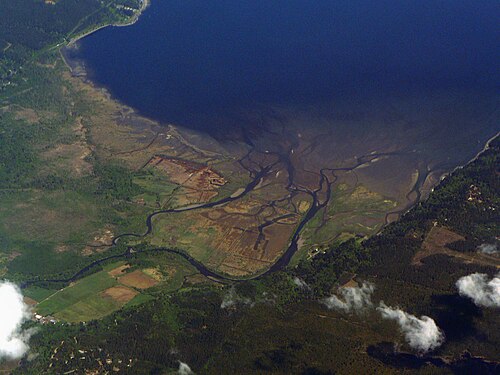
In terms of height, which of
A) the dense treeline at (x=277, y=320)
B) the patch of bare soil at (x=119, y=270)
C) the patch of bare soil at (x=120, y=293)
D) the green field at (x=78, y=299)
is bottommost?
the green field at (x=78, y=299)

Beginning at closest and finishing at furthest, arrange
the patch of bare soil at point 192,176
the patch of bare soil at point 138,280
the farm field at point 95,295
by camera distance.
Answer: the farm field at point 95,295, the patch of bare soil at point 138,280, the patch of bare soil at point 192,176

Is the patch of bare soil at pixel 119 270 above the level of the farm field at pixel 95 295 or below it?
above

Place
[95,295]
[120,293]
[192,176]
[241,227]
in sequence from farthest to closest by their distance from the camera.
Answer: [192,176], [241,227], [120,293], [95,295]

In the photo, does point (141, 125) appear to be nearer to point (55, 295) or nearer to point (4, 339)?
point (55, 295)

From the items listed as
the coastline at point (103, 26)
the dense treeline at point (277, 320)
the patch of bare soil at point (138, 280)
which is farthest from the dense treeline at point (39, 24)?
the dense treeline at point (277, 320)

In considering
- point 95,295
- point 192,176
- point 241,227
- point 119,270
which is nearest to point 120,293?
point 95,295

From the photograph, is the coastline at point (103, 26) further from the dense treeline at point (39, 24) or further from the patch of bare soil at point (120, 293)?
the patch of bare soil at point (120, 293)

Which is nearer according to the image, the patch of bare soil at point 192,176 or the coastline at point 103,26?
the patch of bare soil at point 192,176

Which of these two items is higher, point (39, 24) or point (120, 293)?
point (39, 24)

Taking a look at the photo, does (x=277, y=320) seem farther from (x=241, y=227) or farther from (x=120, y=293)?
(x=241, y=227)

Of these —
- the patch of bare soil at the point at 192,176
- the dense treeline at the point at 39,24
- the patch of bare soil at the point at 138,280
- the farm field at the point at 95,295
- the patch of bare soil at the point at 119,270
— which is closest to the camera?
the farm field at the point at 95,295

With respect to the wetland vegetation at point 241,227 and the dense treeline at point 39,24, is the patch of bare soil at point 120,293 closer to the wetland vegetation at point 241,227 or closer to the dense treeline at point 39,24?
the wetland vegetation at point 241,227
